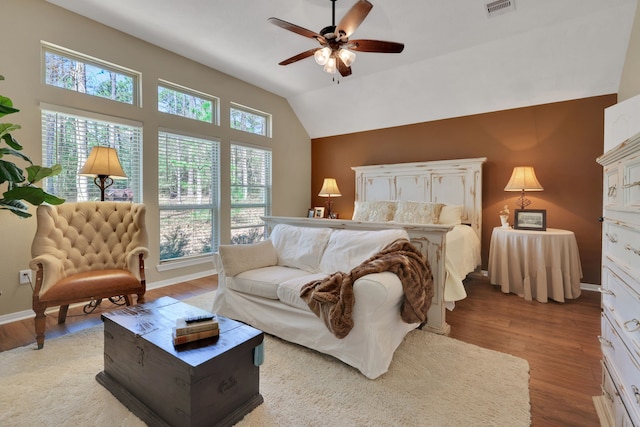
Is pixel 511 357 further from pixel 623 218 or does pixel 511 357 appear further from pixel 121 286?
pixel 121 286

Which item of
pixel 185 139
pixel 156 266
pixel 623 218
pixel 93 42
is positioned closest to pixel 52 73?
pixel 93 42

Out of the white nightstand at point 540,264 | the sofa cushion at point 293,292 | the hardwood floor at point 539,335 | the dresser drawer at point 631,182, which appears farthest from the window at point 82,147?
the white nightstand at point 540,264

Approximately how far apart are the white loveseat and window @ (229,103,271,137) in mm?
2529

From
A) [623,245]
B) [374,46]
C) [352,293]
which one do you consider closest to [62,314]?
[352,293]

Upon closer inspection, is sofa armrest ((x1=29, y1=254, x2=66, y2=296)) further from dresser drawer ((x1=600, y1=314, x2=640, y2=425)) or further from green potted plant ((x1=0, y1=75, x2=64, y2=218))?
dresser drawer ((x1=600, y1=314, x2=640, y2=425))

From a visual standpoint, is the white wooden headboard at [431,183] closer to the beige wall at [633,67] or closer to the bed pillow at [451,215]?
the bed pillow at [451,215]

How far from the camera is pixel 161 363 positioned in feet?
4.68

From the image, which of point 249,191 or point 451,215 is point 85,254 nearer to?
point 249,191

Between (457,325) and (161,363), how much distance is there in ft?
7.82

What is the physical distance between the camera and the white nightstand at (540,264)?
10.7 ft

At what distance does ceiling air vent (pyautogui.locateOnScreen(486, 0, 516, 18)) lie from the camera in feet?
9.16

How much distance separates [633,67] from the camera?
3.03 metres

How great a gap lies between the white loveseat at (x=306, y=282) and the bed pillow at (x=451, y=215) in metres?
2.02

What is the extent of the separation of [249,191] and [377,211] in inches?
86.6
